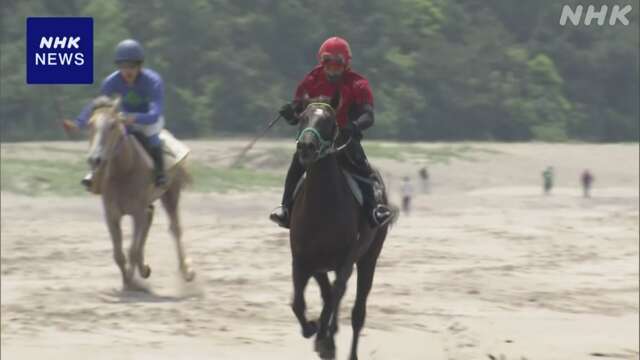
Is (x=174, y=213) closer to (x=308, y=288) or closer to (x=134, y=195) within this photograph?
(x=134, y=195)

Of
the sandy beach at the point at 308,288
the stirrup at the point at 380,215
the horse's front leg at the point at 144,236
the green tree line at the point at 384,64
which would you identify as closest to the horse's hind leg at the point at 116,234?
the horse's front leg at the point at 144,236

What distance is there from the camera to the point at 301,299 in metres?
9.16

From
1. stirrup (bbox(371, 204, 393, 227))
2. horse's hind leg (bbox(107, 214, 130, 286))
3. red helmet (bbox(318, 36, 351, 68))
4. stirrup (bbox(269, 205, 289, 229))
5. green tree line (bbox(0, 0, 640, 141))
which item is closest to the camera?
red helmet (bbox(318, 36, 351, 68))

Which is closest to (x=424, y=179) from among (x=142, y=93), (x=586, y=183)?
(x=586, y=183)

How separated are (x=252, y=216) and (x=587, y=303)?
15.6m

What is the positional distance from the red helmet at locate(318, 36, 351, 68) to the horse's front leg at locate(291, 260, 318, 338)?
2033mm

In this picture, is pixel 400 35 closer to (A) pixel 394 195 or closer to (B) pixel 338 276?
(A) pixel 394 195

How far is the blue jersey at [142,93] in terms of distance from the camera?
314 inches

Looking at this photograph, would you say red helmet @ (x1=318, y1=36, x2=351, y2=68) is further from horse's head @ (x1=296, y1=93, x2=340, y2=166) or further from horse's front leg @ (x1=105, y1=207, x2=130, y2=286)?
horse's front leg @ (x1=105, y1=207, x2=130, y2=286)

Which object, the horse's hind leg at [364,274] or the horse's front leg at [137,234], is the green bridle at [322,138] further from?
the horse's front leg at [137,234]

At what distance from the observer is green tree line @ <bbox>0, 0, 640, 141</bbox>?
6222 centimetres

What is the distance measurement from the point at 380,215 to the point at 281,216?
891 millimetres

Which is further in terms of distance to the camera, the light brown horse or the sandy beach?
the sandy beach

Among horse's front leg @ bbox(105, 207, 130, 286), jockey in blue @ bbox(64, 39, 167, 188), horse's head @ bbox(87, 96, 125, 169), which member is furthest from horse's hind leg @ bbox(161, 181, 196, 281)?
jockey in blue @ bbox(64, 39, 167, 188)
